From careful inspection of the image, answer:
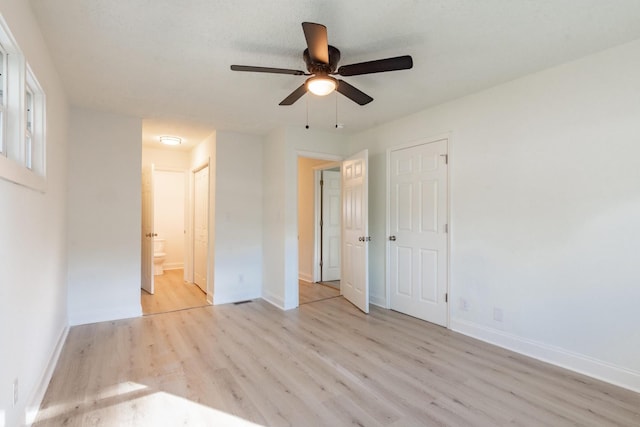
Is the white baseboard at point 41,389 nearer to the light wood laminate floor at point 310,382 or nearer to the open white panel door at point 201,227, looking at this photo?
the light wood laminate floor at point 310,382

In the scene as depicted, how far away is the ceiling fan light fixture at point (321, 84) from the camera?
2.18 meters

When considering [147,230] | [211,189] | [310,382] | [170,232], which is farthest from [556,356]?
[170,232]

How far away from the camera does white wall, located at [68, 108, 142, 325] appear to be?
360cm

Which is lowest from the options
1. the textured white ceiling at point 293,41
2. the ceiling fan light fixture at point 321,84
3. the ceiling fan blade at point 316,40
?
the ceiling fan light fixture at point 321,84

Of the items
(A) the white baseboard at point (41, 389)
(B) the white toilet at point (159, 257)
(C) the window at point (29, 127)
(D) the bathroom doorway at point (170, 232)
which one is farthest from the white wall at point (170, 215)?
(C) the window at point (29, 127)

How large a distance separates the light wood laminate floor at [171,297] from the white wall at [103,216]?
15.7 inches

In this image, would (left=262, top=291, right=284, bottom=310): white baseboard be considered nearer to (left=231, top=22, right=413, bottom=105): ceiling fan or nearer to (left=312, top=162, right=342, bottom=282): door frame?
(left=312, top=162, right=342, bottom=282): door frame

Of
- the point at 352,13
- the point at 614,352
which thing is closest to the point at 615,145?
the point at 614,352

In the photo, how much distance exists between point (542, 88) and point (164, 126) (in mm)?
4297

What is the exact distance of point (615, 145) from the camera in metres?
2.33

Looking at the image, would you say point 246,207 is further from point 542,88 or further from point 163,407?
point 542,88

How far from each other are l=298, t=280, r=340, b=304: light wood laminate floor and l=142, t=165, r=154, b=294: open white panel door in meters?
2.31

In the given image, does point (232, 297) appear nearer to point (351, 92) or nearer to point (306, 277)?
point (306, 277)

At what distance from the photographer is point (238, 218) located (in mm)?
4605
